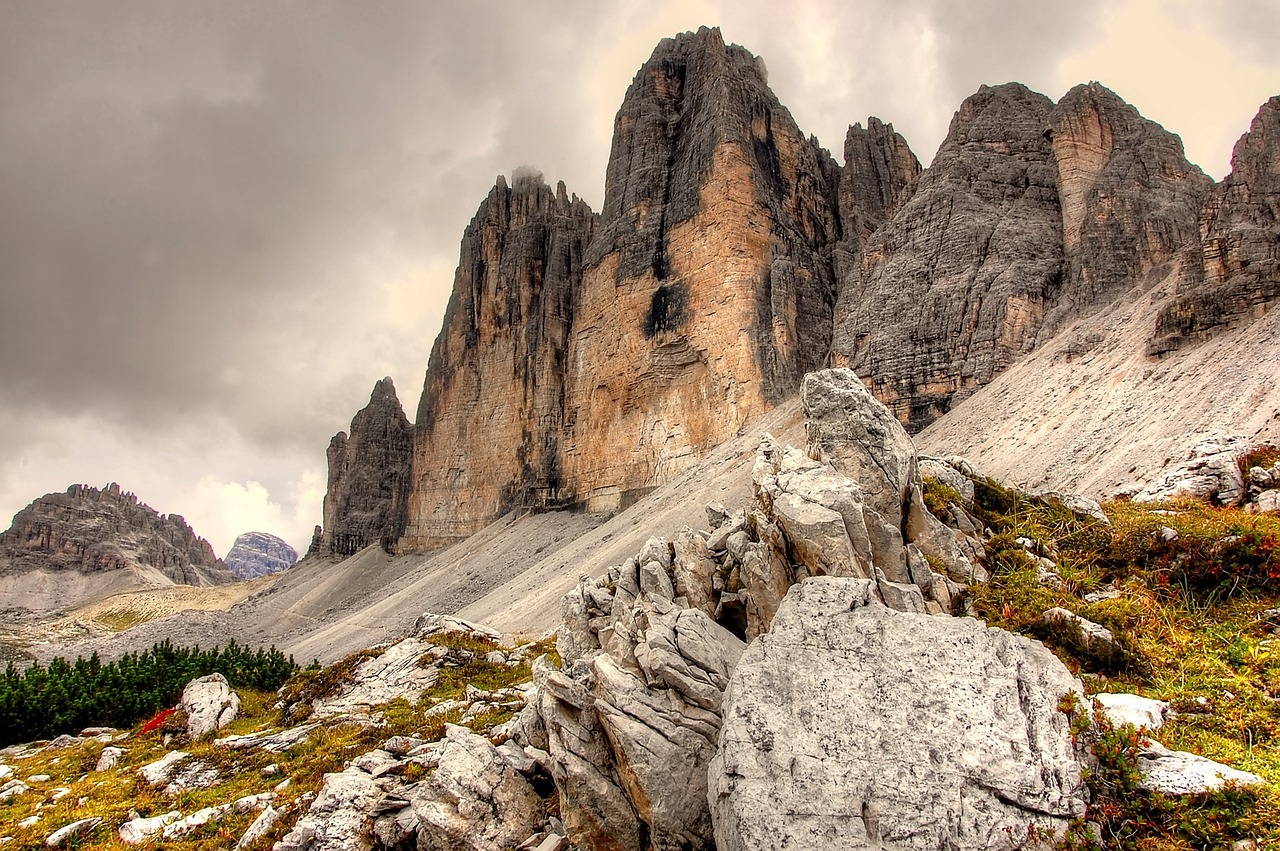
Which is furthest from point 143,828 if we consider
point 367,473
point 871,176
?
point 367,473

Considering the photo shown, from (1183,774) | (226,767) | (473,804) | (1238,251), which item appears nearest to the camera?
(1183,774)

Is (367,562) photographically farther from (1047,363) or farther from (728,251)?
(1047,363)

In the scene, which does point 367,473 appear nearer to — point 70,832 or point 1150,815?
point 70,832

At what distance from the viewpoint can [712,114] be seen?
49656 millimetres

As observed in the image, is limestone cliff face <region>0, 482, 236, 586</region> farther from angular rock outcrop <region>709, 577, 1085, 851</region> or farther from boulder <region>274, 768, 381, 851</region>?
angular rock outcrop <region>709, 577, 1085, 851</region>

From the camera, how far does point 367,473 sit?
8331cm

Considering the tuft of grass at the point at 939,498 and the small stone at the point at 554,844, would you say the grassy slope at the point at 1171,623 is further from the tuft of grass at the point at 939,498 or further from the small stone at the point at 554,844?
the small stone at the point at 554,844

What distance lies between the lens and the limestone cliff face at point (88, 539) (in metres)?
107

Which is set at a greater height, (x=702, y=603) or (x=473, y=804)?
(x=702, y=603)

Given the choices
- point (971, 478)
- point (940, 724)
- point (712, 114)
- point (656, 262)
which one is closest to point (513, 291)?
point (656, 262)

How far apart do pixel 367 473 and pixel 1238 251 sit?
80107mm

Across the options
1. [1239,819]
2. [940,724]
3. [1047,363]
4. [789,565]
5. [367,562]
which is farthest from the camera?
[367,562]

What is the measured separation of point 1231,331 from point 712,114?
35407mm

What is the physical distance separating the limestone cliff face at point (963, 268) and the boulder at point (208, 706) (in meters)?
28.8
